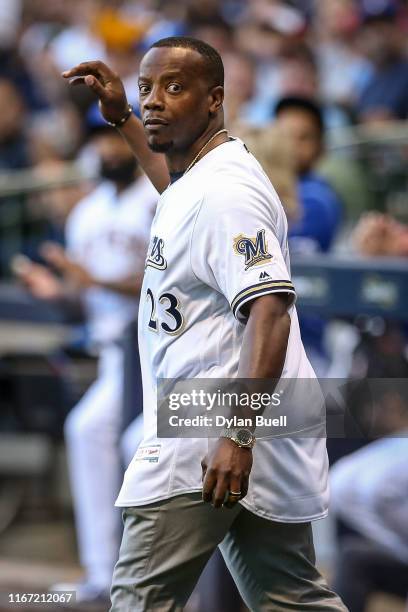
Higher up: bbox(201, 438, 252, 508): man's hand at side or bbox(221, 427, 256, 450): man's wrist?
bbox(221, 427, 256, 450): man's wrist

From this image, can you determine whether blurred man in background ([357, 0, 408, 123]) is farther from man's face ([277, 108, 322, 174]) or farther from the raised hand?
the raised hand

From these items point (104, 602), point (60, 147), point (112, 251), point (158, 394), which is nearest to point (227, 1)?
point (60, 147)

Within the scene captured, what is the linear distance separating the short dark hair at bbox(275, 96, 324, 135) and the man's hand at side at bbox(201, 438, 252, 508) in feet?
11.8

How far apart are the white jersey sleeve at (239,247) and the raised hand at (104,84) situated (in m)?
0.70

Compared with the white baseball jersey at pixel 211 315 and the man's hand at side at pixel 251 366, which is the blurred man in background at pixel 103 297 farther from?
the man's hand at side at pixel 251 366

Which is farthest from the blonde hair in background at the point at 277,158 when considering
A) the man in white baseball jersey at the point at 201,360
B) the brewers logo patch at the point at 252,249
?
the brewers logo patch at the point at 252,249

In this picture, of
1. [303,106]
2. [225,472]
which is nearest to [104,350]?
[303,106]

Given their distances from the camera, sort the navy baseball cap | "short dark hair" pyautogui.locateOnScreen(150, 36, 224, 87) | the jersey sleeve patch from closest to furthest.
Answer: the jersey sleeve patch
"short dark hair" pyautogui.locateOnScreen(150, 36, 224, 87)
the navy baseball cap

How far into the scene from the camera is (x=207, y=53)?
2.90 m

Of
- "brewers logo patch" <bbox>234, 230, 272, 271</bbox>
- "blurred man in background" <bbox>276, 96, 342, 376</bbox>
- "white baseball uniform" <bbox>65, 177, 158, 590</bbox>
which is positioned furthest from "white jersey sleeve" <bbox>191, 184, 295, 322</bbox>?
"white baseball uniform" <bbox>65, 177, 158, 590</bbox>

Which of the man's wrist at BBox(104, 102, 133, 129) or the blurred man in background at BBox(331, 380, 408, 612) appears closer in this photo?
the man's wrist at BBox(104, 102, 133, 129)

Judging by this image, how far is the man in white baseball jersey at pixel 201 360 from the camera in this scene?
2.77 m

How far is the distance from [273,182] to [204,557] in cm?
228

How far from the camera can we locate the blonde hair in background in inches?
191
